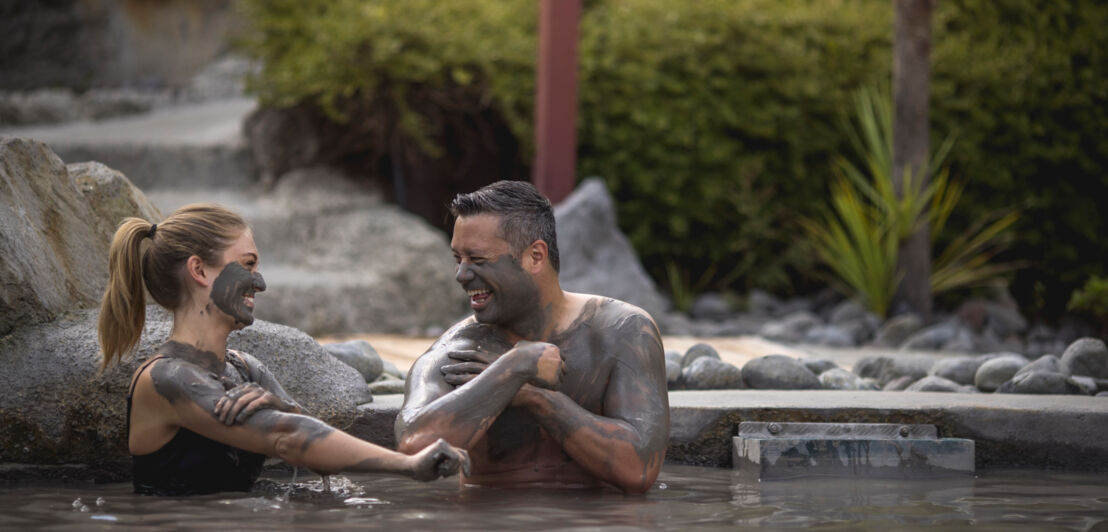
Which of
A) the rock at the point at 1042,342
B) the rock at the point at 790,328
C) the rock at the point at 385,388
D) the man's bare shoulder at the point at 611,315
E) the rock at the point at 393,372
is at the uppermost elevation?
the man's bare shoulder at the point at 611,315

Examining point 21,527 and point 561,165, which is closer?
point 21,527

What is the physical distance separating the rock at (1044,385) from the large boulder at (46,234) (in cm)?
360

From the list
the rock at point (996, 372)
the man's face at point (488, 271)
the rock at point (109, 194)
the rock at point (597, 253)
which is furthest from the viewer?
the rock at point (597, 253)

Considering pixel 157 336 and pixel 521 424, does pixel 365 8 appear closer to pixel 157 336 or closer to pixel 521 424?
pixel 157 336

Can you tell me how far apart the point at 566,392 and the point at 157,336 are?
145 centimetres

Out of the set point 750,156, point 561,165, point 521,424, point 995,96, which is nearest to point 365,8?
point 561,165

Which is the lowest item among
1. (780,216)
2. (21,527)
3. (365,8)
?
(21,527)

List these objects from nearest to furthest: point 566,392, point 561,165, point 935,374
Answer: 1. point 566,392
2. point 935,374
3. point 561,165

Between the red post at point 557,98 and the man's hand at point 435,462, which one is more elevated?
the red post at point 557,98

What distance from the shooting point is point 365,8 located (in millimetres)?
8938

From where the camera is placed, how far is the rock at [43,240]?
383 centimetres

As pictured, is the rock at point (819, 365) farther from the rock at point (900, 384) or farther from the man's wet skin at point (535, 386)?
the man's wet skin at point (535, 386)

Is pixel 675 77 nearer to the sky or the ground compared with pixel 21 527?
nearer to the sky

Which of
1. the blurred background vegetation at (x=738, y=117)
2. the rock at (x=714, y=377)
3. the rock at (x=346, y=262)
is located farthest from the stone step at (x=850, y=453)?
the blurred background vegetation at (x=738, y=117)
